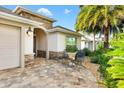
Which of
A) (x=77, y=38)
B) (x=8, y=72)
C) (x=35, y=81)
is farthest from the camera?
(x=77, y=38)

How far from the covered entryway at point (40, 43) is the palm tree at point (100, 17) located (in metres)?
2.63

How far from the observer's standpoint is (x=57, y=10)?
13562 mm

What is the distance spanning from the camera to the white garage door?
7.18m

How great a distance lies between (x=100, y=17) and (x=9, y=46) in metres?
7.25

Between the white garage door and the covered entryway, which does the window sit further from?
the white garage door

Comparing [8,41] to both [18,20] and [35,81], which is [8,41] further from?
[35,81]

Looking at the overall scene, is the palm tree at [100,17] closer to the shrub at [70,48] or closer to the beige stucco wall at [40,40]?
the shrub at [70,48]

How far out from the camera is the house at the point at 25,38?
7.24m

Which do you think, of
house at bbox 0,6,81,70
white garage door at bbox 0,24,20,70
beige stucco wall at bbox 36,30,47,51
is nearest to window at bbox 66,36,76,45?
house at bbox 0,6,81,70

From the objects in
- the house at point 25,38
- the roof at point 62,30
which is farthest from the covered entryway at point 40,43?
the roof at point 62,30

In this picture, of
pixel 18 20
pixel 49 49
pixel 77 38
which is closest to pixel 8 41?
pixel 18 20

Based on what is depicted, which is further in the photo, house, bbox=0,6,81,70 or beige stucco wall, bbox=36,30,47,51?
beige stucco wall, bbox=36,30,47,51

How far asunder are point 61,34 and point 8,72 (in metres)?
7.48

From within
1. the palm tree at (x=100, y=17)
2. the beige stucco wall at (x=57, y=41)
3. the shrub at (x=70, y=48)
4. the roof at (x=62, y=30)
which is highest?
the palm tree at (x=100, y=17)
